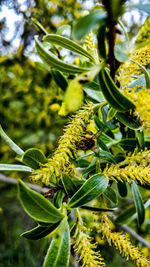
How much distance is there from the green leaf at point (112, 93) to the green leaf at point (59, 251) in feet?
1.09

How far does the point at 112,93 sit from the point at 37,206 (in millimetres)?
300

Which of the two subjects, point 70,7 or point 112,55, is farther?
point 70,7

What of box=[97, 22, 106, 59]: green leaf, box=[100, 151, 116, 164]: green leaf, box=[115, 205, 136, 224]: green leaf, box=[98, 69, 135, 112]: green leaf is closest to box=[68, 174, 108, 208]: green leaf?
box=[100, 151, 116, 164]: green leaf

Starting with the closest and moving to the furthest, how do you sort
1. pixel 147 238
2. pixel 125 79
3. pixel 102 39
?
pixel 102 39 < pixel 125 79 < pixel 147 238

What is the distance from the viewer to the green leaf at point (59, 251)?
0.51 metres

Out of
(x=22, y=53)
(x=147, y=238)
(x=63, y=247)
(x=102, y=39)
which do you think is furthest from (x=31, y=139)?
(x=102, y=39)

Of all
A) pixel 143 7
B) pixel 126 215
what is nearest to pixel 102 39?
pixel 143 7

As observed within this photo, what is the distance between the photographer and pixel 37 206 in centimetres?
49

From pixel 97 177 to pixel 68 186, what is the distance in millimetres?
86

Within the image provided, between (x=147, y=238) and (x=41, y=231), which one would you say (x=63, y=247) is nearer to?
(x=41, y=231)

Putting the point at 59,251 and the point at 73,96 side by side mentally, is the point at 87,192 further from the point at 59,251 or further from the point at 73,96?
the point at 73,96

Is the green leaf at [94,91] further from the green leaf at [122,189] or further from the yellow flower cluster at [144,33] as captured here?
the green leaf at [122,189]

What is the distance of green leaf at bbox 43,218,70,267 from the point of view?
51 cm

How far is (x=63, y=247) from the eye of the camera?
529mm
